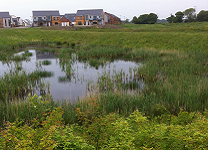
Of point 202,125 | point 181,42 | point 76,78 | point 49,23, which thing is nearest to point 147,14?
point 49,23

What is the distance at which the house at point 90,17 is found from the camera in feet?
255

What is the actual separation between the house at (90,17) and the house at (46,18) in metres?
10.4

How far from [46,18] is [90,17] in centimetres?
2075

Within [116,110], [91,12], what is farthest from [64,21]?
[116,110]

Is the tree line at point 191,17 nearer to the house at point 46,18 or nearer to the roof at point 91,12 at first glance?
the roof at point 91,12

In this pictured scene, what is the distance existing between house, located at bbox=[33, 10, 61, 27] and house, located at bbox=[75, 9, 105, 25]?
10.4m

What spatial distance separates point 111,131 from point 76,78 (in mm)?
8771

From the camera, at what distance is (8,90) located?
30.4ft

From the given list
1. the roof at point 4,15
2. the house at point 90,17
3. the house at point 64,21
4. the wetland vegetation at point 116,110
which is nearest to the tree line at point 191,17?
the house at point 90,17

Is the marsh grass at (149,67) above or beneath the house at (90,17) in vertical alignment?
beneath

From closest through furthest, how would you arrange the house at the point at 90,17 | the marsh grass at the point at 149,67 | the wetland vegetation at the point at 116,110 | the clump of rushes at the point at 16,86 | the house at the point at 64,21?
1. the wetland vegetation at the point at 116,110
2. the marsh grass at the point at 149,67
3. the clump of rushes at the point at 16,86
4. the house at the point at 90,17
5. the house at the point at 64,21

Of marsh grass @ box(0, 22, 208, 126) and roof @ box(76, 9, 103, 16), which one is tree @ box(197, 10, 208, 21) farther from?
marsh grass @ box(0, 22, 208, 126)

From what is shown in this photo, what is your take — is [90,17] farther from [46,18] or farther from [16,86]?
[16,86]

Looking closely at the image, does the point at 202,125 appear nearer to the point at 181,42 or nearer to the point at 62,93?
the point at 62,93
